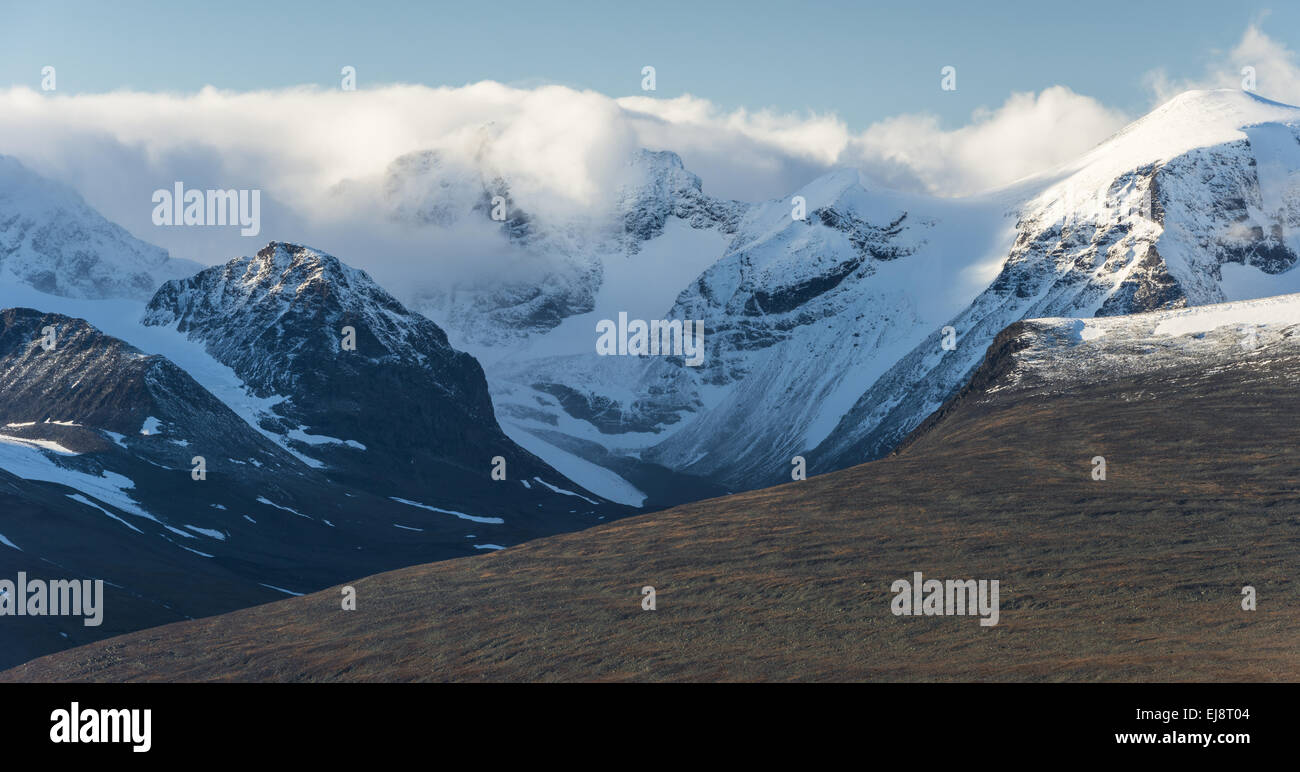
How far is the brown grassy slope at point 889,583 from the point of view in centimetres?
10962

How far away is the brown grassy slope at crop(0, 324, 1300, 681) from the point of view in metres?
110

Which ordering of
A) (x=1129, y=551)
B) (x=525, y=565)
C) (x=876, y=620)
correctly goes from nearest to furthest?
1. (x=876, y=620)
2. (x=1129, y=551)
3. (x=525, y=565)

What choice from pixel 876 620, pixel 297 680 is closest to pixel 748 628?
pixel 876 620

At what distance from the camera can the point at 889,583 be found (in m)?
128

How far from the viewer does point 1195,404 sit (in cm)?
17450
